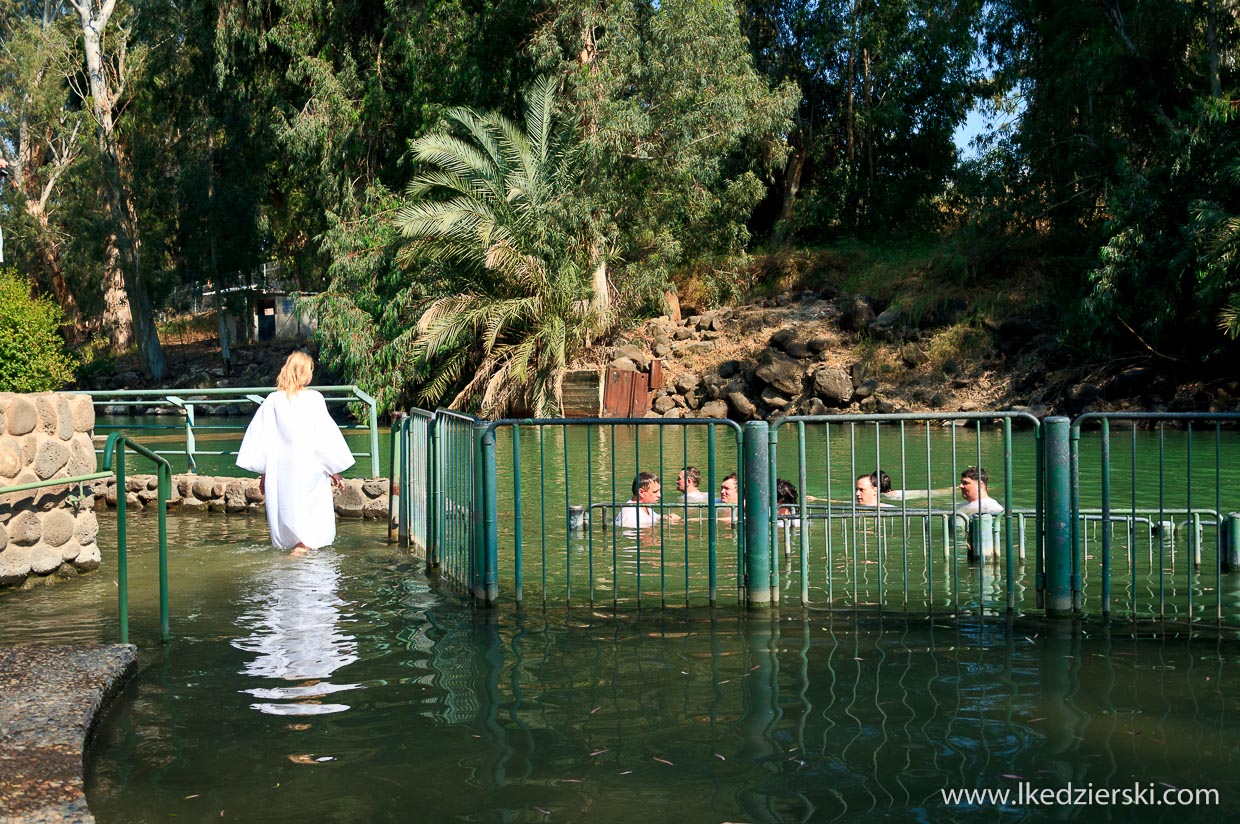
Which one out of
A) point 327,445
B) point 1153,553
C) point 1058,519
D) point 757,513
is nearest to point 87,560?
point 327,445

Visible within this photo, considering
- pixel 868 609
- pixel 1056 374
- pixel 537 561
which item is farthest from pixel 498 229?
pixel 868 609

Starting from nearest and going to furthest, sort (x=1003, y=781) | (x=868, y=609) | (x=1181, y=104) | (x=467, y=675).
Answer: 1. (x=1003, y=781)
2. (x=467, y=675)
3. (x=868, y=609)
4. (x=1181, y=104)

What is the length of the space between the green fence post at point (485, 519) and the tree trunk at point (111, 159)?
147ft

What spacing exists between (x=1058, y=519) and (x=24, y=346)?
24.0m

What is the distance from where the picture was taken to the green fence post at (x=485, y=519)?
784 cm

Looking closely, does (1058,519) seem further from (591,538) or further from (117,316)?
(117,316)

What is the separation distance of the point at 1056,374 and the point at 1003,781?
96.5 feet

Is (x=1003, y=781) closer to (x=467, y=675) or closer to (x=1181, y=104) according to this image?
(x=467, y=675)

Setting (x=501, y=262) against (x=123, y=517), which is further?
(x=501, y=262)

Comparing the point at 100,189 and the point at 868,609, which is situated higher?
the point at 100,189

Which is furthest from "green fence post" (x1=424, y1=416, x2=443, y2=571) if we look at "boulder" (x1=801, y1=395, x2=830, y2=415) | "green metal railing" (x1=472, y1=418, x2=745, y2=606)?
"boulder" (x1=801, y1=395, x2=830, y2=415)

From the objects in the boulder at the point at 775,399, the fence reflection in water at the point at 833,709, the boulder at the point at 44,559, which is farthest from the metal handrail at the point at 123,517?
the boulder at the point at 775,399

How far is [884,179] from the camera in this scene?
45.4 m

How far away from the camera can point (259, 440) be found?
33.0 feet
